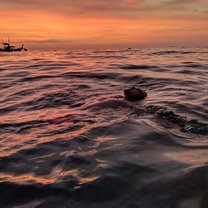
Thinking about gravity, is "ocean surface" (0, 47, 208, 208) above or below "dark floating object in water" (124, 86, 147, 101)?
below

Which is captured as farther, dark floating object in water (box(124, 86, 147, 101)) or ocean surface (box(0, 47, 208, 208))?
dark floating object in water (box(124, 86, 147, 101))

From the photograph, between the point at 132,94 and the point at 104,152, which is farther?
the point at 132,94

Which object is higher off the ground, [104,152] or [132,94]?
[132,94]

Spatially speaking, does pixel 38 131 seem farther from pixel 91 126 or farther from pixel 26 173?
pixel 26 173

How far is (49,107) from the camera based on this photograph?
360 inches

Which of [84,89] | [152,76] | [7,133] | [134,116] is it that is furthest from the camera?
[152,76]

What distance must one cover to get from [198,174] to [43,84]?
1056cm

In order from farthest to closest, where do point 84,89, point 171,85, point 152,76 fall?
point 152,76 < point 171,85 < point 84,89

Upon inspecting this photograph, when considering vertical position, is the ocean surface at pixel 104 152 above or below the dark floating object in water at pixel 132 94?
below

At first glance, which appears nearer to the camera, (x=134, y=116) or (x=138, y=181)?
(x=138, y=181)

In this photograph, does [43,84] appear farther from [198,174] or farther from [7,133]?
[198,174]

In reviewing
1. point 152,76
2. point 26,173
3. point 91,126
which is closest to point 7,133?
point 91,126

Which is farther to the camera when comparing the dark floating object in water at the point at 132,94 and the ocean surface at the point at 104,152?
the dark floating object in water at the point at 132,94

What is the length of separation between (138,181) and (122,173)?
0.32m
